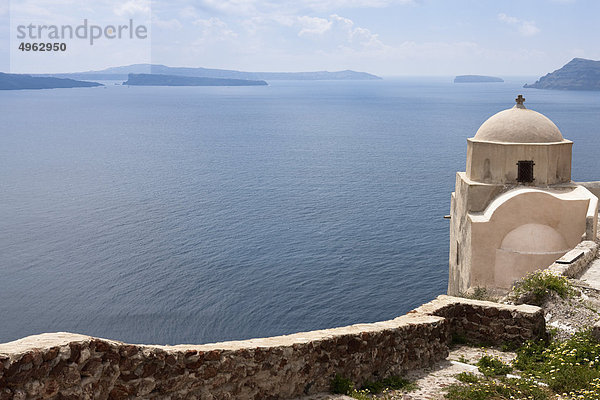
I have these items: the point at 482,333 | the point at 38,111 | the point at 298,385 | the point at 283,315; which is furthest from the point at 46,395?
the point at 38,111

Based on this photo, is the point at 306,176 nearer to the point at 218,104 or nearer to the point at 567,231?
the point at 567,231

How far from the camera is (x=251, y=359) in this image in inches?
259

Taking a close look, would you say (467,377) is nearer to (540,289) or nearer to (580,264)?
(540,289)

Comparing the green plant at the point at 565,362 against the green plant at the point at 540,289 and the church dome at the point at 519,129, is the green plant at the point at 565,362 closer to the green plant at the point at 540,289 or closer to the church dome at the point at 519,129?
the green plant at the point at 540,289

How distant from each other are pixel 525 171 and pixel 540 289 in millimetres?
10107

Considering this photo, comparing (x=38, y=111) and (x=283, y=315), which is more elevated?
(x=38, y=111)

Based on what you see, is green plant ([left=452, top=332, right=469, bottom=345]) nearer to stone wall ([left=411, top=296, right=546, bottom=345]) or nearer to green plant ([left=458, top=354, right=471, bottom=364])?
stone wall ([left=411, top=296, right=546, bottom=345])

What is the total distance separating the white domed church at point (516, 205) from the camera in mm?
19141

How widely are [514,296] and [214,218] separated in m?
38.9

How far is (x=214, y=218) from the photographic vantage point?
4903 cm

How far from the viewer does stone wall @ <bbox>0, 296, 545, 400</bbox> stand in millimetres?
5148

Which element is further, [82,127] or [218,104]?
[218,104]

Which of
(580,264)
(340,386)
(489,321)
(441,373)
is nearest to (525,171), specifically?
(580,264)

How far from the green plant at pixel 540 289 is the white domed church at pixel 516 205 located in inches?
306
